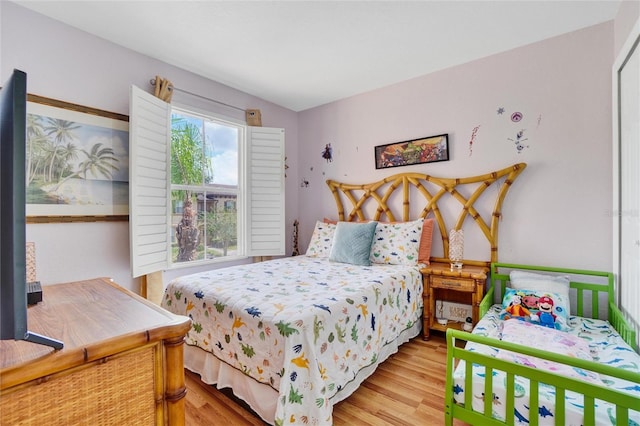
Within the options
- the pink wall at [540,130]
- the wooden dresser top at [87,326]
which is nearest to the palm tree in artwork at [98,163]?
the wooden dresser top at [87,326]

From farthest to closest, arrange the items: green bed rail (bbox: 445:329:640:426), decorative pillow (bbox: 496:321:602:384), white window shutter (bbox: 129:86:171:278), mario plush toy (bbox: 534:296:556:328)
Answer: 1. white window shutter (bbox: 129:86:171:278)
2. mario plush toy (bbox: 534:296:556:328)
3. decorative pillow (bbox: 496:321:602:384)
4. green bed rail (bbox: 445:329:640:426)

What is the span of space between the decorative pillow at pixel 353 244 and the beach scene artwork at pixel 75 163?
1884 mm

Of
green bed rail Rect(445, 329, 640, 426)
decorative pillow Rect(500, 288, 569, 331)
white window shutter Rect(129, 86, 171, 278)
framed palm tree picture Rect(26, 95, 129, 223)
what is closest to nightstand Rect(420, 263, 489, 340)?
decorative pillow Rect(500, 288, 569, 331)

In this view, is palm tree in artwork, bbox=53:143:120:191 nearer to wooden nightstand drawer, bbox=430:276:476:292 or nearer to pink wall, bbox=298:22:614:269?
pink wall, bbox=298:22:614:269

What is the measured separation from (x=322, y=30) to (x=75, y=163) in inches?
82.9

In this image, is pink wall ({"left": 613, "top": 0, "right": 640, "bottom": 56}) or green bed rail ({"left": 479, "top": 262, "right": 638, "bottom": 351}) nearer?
pink wall ({"left": 613, "top": 0, "right": 640, "bottom": 56})

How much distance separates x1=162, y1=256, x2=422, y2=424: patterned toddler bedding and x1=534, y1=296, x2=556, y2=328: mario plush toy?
33.4 inches

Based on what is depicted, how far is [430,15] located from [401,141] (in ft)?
4.10

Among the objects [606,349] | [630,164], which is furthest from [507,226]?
[606,349]

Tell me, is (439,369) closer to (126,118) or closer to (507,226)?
(507,226)

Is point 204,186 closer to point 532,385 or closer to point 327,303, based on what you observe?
point 327,303

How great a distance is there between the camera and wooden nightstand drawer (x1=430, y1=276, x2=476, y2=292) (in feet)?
7.66

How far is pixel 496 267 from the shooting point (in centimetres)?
252

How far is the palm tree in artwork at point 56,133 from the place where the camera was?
2.04 m
